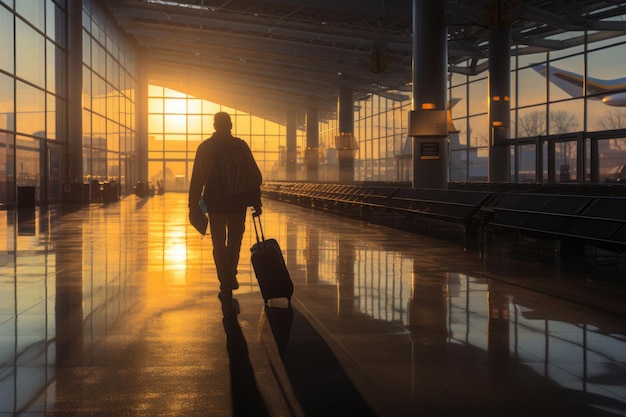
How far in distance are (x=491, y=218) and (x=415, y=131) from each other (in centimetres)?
970

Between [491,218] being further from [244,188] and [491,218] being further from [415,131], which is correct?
[415,131]

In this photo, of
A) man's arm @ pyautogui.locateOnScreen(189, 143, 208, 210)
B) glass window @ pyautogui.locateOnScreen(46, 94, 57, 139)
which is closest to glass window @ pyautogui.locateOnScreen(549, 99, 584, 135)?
glass window @ pyautogui.locateOnScreen(46, 94, 57, 139)

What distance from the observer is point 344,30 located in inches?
1326

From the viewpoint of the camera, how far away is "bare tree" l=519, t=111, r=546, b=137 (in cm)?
3450

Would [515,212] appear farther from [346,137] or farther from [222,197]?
[346,137]

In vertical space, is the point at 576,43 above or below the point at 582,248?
above

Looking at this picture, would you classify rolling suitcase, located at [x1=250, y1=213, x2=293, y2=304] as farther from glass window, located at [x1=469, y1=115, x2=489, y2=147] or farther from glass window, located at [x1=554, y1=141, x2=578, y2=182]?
glass window, located at [x1=469, y1=115, x2=489, y2=147]

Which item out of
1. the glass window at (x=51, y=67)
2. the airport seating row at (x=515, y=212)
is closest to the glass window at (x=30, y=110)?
the glass window at (x=51, y=67)

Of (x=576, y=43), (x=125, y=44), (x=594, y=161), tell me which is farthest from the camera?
(x=125, y=44)

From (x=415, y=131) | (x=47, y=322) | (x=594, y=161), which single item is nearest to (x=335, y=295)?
(x=47, y=322)

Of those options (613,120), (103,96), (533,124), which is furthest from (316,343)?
(103,96)

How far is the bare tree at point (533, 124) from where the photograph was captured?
34.5 metres

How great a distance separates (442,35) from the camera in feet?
68.6

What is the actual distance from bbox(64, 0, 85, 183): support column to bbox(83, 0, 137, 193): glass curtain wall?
6.05ft
